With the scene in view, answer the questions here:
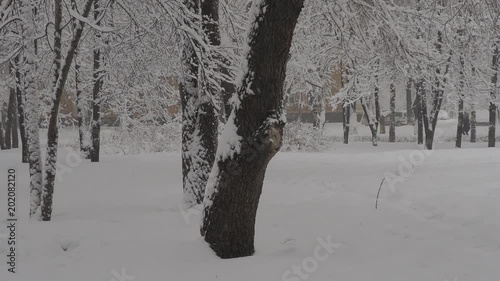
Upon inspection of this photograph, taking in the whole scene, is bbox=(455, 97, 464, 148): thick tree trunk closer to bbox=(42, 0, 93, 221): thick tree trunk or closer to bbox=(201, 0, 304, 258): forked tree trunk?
bbox=(201, 0, 304, 258): forked tree trunk

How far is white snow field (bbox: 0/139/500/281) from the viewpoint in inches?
179

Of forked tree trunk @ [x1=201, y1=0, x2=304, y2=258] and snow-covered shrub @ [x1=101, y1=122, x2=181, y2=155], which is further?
snow-covered shrub @ [x1=101, y1=122, x2=181, y2=155]

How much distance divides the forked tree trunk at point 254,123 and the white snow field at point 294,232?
500mm

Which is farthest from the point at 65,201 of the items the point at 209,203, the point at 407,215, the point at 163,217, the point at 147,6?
the point at 407,215

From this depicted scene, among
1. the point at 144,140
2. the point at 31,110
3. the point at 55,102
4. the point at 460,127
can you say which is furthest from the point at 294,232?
the point at 460,127

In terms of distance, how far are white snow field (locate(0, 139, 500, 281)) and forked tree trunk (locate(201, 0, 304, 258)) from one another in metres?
0.50

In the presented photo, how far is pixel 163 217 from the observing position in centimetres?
694

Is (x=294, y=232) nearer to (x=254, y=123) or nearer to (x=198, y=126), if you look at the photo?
(x=254, y=123)

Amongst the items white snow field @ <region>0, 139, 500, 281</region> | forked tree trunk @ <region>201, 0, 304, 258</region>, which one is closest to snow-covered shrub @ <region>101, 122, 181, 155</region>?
white snow field @ <region>0, 139, 500, 281</region>

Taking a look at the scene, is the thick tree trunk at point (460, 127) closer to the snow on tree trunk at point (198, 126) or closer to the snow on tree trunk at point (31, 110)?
the snow on tree trunk at point (198, 126)

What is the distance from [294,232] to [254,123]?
2.20m

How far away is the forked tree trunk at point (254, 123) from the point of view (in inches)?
176

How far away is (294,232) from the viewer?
6117mm

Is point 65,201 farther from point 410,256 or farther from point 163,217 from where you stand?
point 410,256
